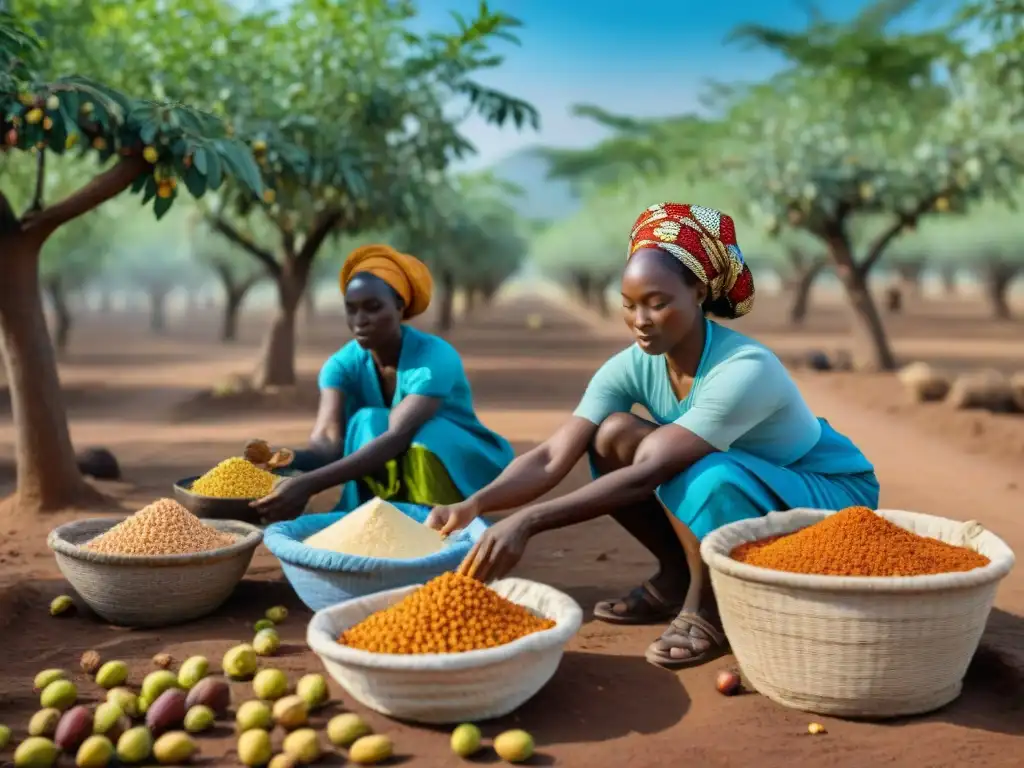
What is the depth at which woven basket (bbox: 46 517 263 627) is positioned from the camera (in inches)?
138

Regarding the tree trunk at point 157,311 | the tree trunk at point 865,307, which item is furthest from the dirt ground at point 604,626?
the tree trunk at point 157,311

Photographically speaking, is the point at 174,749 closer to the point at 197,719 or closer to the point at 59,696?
the point at 197,719

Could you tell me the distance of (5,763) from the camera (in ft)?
8.43

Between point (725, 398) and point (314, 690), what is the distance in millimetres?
1519

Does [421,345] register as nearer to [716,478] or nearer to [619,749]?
[716,478]

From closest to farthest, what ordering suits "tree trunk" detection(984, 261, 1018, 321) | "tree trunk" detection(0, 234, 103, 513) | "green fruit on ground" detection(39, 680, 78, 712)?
"green fruit on ground" detection(39, 680, 78, 712) → "tree trunk" detection(0, 234, 103, 513) → "tree trunk" detection(984, 261, 1018, 321)

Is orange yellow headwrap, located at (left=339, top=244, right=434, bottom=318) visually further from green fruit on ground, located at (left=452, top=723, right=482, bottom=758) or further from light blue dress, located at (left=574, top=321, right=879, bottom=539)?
green fruit on ground, located at (left=452, top=723, right=482, bottom=758)

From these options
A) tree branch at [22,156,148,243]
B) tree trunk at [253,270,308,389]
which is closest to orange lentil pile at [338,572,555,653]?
tree branch at [22,156,148,243]

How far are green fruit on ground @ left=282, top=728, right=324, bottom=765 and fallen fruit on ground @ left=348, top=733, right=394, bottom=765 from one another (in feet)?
0.31

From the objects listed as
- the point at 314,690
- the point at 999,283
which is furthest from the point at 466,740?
the point at 999,283

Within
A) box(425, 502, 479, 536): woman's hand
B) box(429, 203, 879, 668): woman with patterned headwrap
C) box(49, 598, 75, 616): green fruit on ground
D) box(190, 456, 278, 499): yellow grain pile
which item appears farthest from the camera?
box(190, 456, 278, 499): yellow grain pile

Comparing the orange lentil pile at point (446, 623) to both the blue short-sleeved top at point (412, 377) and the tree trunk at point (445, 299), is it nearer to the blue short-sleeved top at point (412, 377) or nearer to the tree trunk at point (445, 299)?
the blue short-sleeved top at point (412, 377)

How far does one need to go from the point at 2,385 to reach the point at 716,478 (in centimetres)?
1443

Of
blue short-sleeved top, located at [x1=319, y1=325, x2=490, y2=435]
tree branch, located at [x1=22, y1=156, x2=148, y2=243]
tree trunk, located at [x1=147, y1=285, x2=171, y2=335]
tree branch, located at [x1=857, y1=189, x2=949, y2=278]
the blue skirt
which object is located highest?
tree branch, located at [x1=857, y1=189, x2=949, y2=278]
